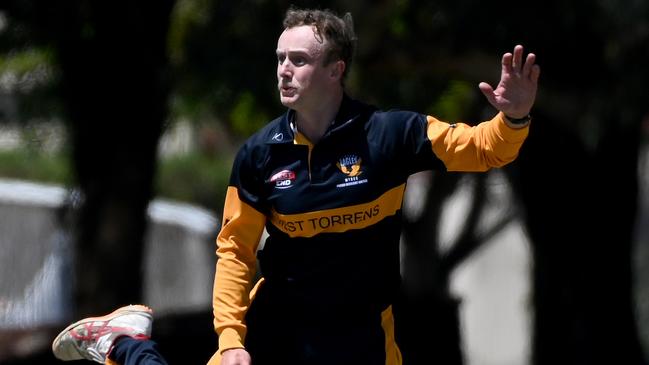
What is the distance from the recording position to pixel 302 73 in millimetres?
4562

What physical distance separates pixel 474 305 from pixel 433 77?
980 centimetres

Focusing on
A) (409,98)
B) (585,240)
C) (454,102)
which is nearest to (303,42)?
(409,98)

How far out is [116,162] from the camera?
9578 millimetres

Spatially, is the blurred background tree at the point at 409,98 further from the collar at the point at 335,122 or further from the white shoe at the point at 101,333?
the collar at the point at 335,122

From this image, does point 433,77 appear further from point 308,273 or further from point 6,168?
point 6,168

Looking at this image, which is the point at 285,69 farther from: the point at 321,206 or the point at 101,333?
the point at 101,333

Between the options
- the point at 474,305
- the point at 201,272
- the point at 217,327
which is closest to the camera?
the point at 217,327

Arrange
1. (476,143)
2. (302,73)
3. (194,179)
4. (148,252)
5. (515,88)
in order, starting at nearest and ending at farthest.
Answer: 1. (515,88)
2. (476,143)
3. (302,73)
4. (148,252)
5. (194,179)

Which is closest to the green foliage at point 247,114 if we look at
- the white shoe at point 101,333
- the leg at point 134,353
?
the white shoe at point 101,333

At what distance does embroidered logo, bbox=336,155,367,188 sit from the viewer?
454cm

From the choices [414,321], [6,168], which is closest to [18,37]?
[414,321]

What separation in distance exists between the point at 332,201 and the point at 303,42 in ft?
1.73

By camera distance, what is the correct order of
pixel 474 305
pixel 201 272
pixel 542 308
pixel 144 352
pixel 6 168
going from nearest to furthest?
pixel 144 352, pixel 542 308, pixel 201 272, pixel 6 168, pixel 474 305

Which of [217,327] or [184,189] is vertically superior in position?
[217,327]
